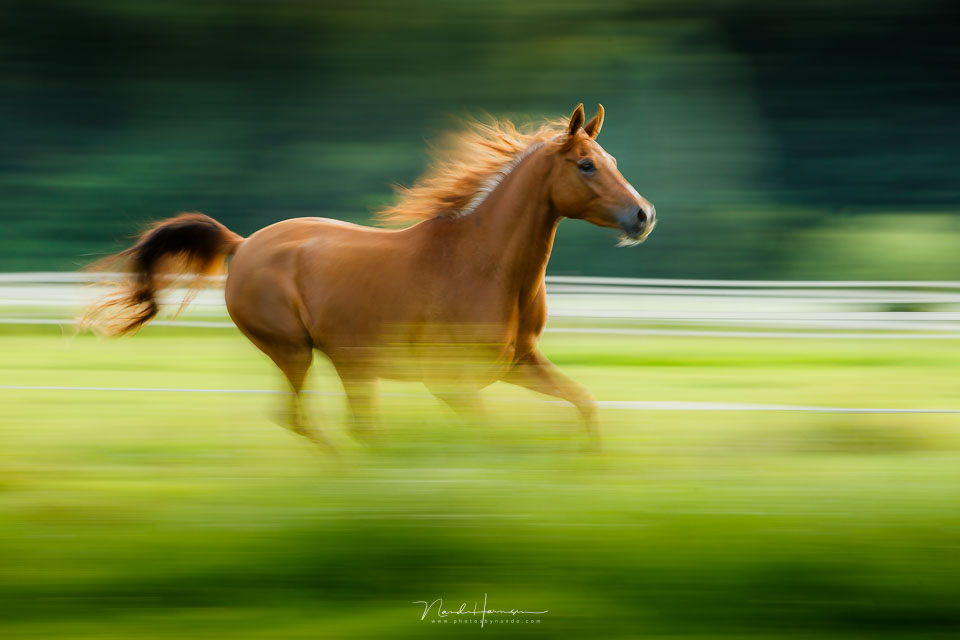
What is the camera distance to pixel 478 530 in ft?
5.84

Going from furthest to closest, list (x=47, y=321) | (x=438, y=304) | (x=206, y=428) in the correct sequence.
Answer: (x=47, y=321), (x=438, y=304), (x=206, y=428)

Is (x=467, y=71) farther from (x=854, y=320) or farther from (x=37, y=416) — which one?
(x=37, y=416)

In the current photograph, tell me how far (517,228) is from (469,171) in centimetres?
30

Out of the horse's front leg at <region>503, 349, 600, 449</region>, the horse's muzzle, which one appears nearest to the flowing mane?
the horse's muzzle

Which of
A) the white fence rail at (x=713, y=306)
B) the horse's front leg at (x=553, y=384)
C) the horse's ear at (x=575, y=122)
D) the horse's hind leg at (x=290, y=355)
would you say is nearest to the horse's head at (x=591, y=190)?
the horse's ear at (x=575, y=122)

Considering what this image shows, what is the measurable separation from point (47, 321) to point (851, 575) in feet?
18.0

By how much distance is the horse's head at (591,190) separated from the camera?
132 inches

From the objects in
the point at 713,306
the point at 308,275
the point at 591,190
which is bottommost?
the point at 308,275

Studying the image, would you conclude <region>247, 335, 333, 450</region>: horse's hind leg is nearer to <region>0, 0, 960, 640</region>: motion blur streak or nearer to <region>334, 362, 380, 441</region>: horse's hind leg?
<region>0, 0, 960, 640</region>: motion blur streak

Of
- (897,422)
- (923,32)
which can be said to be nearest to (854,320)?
(923,32)

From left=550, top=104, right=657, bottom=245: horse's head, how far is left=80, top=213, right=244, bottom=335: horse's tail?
1208 mm

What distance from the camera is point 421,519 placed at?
5.90 feet
